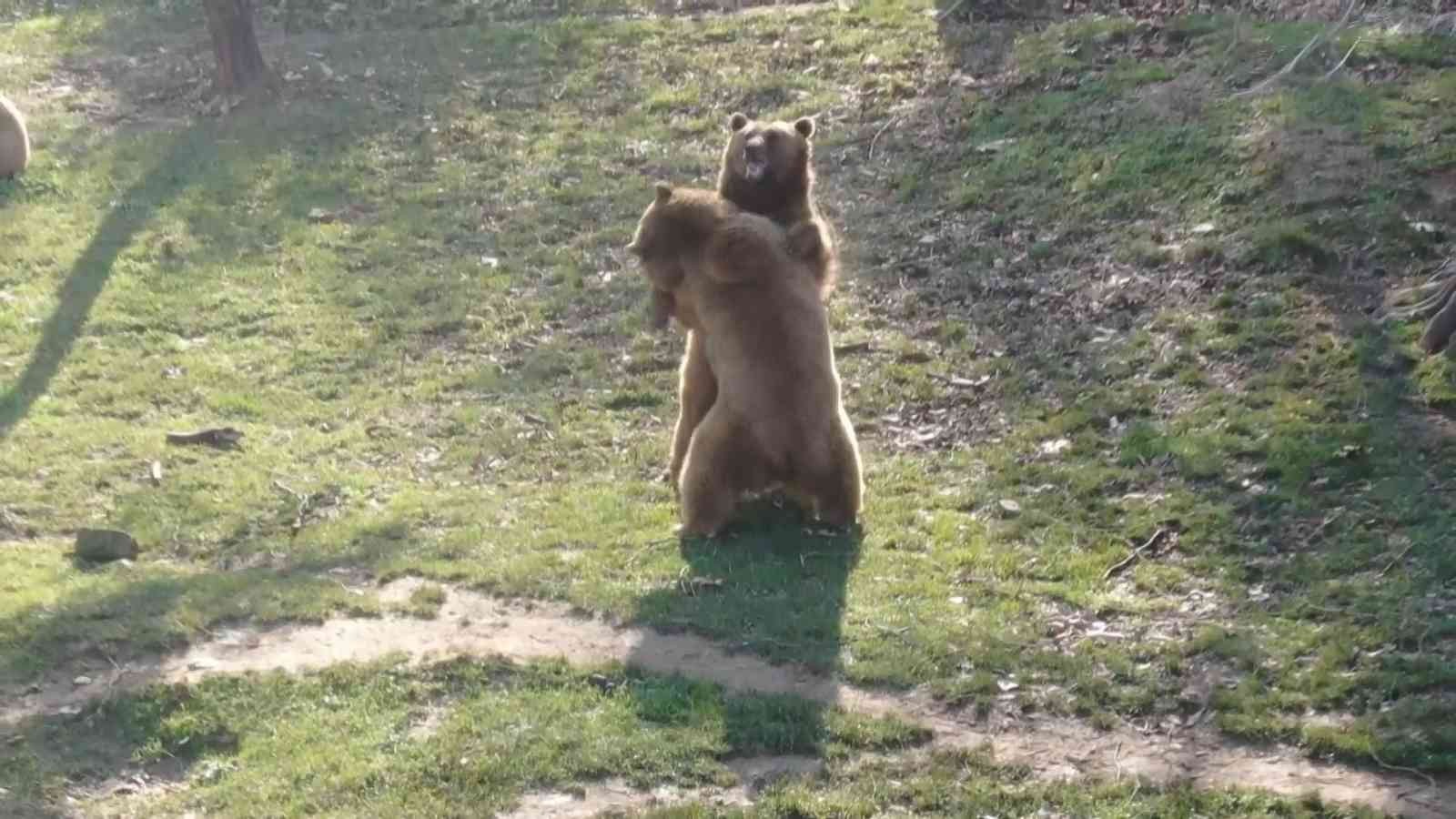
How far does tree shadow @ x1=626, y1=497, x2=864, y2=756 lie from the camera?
311 inches

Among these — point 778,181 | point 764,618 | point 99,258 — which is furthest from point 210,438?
point 764,618

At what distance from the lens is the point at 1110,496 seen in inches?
416

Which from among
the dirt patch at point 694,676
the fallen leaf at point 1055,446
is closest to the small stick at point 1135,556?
the fallen leaf at point 1055,446

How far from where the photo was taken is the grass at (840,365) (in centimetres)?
860

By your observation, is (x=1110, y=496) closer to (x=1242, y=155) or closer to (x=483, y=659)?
(x=483, y=659)

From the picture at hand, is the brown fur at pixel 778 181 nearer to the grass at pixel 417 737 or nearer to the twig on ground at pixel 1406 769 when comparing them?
the grass at pixel 417 737

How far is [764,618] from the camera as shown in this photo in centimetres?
894

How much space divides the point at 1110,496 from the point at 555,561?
11.8 ft

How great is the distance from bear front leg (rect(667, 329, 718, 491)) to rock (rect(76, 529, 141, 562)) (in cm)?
363

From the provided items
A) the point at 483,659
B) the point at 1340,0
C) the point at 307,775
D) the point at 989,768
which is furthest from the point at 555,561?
the point at 1340,0

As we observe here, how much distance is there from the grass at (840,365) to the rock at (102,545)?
0.17 metres

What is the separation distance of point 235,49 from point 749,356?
39.9 feet

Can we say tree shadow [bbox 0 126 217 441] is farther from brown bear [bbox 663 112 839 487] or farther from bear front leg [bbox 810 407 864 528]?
bear front leg [bbox 810 407 864 528]

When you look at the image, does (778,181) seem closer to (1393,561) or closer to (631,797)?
(1393,561)
